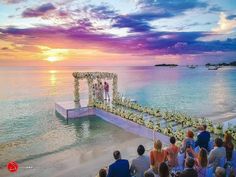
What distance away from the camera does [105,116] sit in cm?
2136

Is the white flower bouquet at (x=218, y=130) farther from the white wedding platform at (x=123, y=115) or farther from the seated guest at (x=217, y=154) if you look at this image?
the seated guest at (x=217, y=154)

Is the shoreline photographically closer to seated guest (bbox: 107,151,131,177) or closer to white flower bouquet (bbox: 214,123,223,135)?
white flower bouquet (bbox: 214,123,223,135)

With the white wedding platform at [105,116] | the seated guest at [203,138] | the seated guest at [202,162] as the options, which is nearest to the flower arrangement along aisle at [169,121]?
the white wedding platform at [105,116]

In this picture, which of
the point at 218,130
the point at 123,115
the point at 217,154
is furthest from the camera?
the point at 123,115

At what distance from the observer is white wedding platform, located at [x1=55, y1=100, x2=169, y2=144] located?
50.8 ft

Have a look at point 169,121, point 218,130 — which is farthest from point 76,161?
point 169,121

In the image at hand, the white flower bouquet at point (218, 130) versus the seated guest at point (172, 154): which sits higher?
the seated guest at point (172, 154)

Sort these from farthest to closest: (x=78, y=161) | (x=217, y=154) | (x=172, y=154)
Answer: (x=78, y=161) < (x=172, y=154) < (x=217, y=154)

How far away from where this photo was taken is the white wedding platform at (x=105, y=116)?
15.5 meters

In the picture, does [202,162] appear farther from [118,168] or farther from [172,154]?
[118,168]

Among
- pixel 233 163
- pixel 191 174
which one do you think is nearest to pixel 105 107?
pixel 233 163

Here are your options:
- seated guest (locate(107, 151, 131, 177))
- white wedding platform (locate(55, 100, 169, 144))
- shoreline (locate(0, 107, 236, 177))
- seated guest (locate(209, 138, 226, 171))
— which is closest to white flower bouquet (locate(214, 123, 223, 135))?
white wedding platform (locate(55, 100, 169, 144))

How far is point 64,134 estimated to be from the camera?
57.6 ft

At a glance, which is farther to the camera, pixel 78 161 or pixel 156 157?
pixel 78 161
